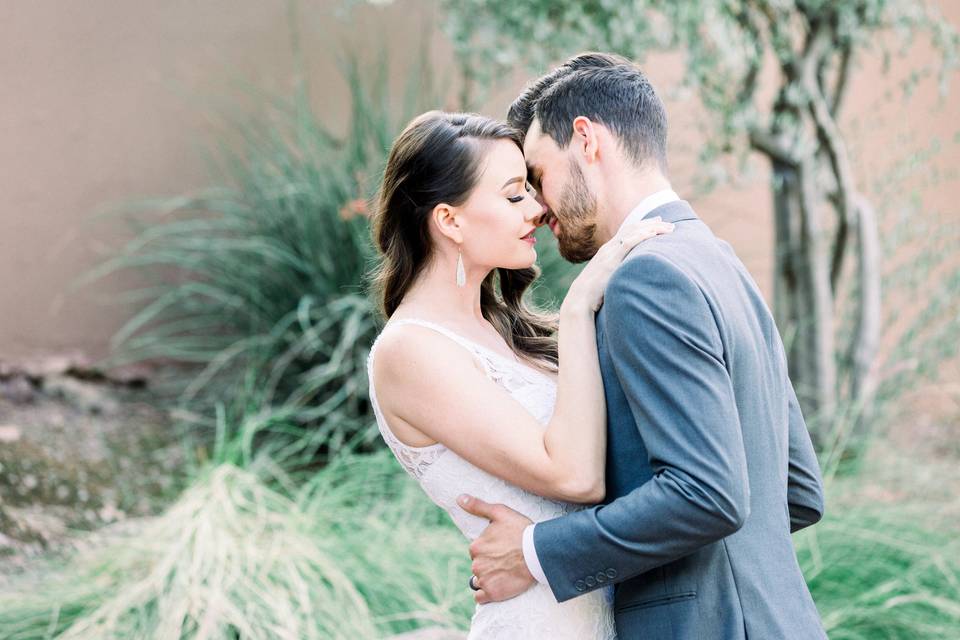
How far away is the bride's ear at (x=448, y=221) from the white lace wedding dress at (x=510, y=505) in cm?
21

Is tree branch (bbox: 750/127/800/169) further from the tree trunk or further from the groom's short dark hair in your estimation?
the groom's short dark hair

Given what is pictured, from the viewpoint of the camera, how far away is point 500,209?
228 cm

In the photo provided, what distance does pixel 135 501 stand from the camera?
4.64m

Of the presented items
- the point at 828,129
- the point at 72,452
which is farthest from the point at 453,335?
the point at 828,129

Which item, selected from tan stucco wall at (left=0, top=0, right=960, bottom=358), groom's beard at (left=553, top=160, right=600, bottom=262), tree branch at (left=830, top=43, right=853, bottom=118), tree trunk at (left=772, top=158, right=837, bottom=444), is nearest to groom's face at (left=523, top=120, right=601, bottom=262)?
groom's beard at (left=553, top=160, right=600, bottom=262)

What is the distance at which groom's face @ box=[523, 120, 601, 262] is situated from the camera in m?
2.14

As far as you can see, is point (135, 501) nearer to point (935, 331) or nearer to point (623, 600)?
point (623, 600)

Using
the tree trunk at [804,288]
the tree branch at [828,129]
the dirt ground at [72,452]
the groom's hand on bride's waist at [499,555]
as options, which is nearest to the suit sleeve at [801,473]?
the groom's hand on bride's waist at [499,555]

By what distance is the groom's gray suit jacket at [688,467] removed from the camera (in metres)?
1.71

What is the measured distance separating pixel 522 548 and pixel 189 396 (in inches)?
150

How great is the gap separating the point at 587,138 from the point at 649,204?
18 cm

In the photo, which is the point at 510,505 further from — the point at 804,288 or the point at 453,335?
the point at 804,288

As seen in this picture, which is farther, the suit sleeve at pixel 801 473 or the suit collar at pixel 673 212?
the suit sleeve at pixel 801 473

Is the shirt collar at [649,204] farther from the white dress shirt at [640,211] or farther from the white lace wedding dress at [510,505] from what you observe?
the white lace wedding dress at [510,505]
